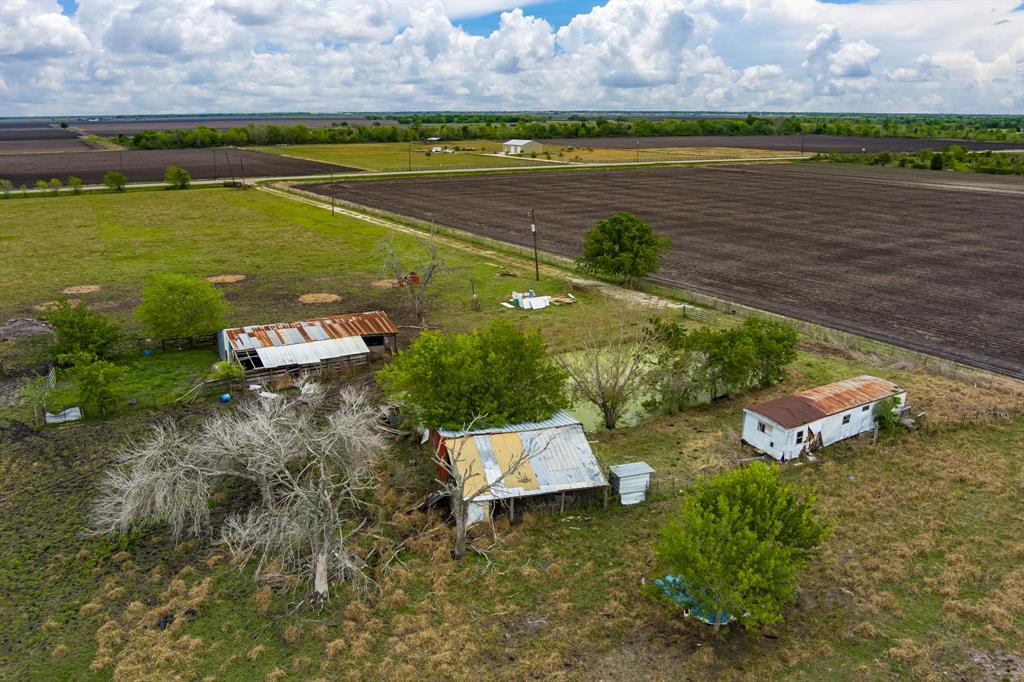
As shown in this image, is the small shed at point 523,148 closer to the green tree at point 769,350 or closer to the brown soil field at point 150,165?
the brown soil field at point 150,165

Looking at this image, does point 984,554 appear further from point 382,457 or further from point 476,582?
point 382,457

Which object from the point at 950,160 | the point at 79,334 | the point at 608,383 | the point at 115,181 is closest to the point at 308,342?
the point at 79,334

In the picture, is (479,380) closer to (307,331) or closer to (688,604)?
(688,604)

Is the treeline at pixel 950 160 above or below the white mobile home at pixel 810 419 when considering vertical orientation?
above

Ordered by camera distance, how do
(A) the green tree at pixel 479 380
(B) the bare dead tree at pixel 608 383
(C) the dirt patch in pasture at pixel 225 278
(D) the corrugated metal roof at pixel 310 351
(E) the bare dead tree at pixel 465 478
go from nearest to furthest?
(E) the bare dead tree at pixel 465 478 < (A) the green tree at pixel 479 380 < (B) the bare dead tree at pixel 608 383 < (D) the corrugated metal roof at pixel 310 351 < (C) the dirt patch in pasture at pixel 225 278


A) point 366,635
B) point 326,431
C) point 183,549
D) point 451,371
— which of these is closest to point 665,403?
point 451,371

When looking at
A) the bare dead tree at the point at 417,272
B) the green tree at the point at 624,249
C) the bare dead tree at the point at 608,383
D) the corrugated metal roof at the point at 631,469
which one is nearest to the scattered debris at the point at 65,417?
the bare dead tree at the point at 417,272
